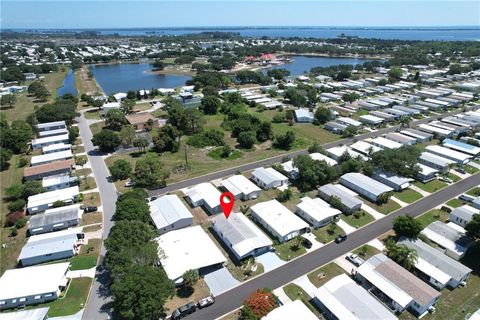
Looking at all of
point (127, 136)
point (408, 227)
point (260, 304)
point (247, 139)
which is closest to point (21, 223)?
point (127, 136)

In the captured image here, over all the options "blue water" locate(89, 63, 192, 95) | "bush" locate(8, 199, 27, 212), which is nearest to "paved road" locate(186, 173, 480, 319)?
"bush" locate(8, 199, 27, 212)

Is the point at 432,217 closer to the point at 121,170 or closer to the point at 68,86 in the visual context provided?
the point at 121,170

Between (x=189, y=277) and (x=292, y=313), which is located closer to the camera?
(x=292, y=313)

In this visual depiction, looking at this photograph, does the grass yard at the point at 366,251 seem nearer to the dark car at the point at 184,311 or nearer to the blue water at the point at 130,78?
the dark car at the point at 184,311

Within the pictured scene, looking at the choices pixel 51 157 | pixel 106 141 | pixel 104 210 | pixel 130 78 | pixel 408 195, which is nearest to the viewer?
pixel 104 210

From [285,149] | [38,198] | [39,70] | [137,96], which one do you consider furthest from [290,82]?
[39,70]

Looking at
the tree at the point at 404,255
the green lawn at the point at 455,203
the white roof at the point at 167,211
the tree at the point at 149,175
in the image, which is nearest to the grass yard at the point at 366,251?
the tree at the point at 404,255

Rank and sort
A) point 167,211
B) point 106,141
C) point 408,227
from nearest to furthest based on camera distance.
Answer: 1. point 408,227
2. point 167,211
3. point 106,141
